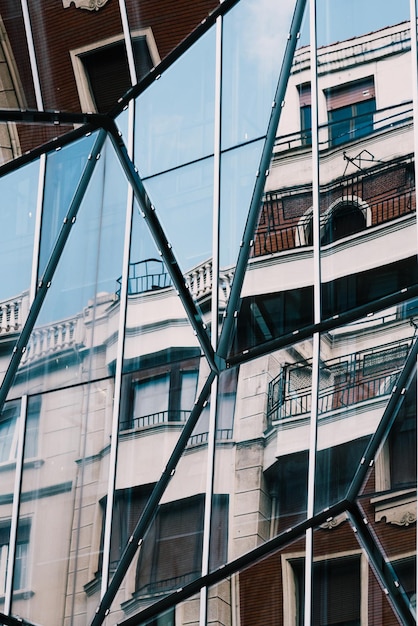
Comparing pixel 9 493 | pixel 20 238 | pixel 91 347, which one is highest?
pixel 20 238

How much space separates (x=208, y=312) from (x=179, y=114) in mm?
2339

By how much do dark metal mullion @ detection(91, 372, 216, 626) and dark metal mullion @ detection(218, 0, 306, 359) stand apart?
25.6 inches

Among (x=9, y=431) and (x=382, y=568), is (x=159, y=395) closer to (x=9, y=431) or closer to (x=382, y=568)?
(x=9, y=431)

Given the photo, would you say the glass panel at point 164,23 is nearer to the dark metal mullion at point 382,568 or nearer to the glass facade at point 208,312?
the glass facade at point 208,312

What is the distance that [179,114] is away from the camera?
1723 centimetres

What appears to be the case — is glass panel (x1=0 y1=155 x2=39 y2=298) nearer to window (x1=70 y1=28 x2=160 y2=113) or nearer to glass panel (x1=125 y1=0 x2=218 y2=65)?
window (x1=70 y1=28 x2=160 y2=113)

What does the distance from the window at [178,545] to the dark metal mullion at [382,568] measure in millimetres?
1444

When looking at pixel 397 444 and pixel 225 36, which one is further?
pixel 225 36

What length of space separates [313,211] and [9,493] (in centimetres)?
469

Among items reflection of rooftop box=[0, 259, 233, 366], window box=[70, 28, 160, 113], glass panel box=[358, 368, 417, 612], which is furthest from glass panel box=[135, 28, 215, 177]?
glass panel box=[358, 368, 417, 612]

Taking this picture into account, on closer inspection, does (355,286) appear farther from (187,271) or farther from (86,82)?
(86,82)

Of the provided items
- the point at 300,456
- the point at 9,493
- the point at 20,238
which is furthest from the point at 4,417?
the point at 300,456

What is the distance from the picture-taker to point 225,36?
56.6ft

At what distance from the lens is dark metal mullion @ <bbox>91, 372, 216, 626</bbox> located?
16.0 m
